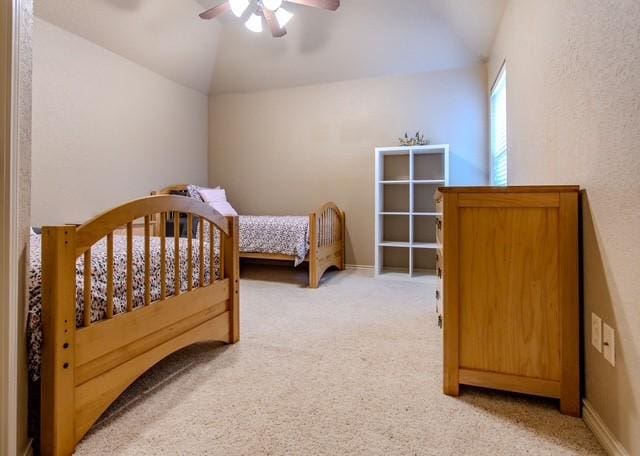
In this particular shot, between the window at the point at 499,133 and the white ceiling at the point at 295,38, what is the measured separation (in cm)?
48

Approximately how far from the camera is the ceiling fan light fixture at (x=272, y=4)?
2521mm

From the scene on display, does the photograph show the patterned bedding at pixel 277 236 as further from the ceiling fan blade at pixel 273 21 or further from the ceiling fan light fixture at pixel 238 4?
the ceiling fan light fixture at pixel 238 4

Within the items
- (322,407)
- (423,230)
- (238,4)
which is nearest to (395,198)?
(423,230)

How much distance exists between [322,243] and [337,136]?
1440mm

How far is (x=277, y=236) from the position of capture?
3.41 metres

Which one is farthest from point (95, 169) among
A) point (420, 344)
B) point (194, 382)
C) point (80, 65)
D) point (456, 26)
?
point (456, 26)

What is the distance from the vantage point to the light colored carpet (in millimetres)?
1090

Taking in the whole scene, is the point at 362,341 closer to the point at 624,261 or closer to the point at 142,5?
the point at 624,261

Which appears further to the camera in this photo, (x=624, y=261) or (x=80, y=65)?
(x=80, y=65)

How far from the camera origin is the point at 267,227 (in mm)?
3473

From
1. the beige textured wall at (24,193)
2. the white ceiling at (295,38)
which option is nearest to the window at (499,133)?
the white ceiling at (295,38)

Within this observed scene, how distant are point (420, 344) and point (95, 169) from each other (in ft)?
10.6

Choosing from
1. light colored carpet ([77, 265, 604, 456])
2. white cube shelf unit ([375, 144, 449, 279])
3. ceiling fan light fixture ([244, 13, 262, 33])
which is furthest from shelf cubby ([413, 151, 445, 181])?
light colored carpet ([77, 265, 604, 456])

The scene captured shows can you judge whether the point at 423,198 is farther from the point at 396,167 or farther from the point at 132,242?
the point at 132,242
